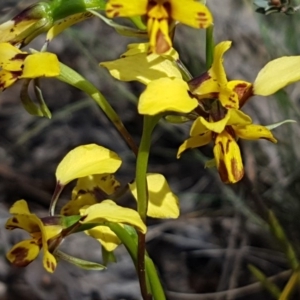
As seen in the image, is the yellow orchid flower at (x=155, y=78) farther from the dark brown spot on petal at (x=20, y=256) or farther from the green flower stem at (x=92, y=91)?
the dark brown spot on petal at (x=20, y=256)

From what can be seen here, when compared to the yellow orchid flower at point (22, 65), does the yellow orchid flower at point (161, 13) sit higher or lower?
higher

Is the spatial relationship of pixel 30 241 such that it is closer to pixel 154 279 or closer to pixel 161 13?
pixel 154 279

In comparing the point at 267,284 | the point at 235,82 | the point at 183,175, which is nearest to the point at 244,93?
the point at 235,82

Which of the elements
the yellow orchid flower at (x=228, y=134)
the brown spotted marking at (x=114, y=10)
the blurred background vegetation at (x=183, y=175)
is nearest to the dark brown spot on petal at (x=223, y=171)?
the yellow orchid flower at (x=228, y=134)

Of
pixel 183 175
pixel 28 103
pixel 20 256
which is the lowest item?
pixel 183 175

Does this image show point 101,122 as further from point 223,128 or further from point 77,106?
point 223,128

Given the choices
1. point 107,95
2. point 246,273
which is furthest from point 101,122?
point 246,273
